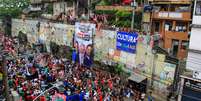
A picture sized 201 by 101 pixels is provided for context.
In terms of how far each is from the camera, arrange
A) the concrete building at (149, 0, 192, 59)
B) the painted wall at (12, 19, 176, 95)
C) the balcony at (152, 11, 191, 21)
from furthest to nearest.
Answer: the concrete building at (149, 0, 192, 59) < the balcony at (152, 11, 191, 21) < the painted wall at (12, 19, 176, 95)

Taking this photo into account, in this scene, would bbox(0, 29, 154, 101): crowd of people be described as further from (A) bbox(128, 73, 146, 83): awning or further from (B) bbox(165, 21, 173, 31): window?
(B) bbox(165, 21, 173, 31): window

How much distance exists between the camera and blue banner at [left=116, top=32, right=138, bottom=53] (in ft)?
95.5

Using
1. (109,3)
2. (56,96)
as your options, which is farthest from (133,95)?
(109,3)

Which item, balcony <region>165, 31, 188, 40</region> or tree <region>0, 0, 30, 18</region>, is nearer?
balcony <region>165, 31, 188, 40</region>

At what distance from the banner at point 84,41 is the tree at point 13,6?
26.3 m

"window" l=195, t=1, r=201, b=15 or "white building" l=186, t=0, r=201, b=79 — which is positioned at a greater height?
"window" l=195, t=1, r=201, b=15

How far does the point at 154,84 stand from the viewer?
2694cm

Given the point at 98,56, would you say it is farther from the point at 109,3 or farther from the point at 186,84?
the point at 186,84

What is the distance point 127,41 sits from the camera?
97.8ft

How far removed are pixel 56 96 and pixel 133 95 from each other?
7.72 meters

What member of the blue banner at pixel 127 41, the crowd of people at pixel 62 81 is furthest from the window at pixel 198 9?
the crowd of people at pixel 62 81

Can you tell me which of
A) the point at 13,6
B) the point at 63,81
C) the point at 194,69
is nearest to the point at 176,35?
the point at 194,69

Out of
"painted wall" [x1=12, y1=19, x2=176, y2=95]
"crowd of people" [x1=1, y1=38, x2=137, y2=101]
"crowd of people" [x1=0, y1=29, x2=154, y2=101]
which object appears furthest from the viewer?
"painted wall" [x1=12, y1=19, x2=176, y2=95]

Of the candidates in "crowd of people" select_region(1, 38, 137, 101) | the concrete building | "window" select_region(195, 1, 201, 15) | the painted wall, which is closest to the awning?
the painted wall
